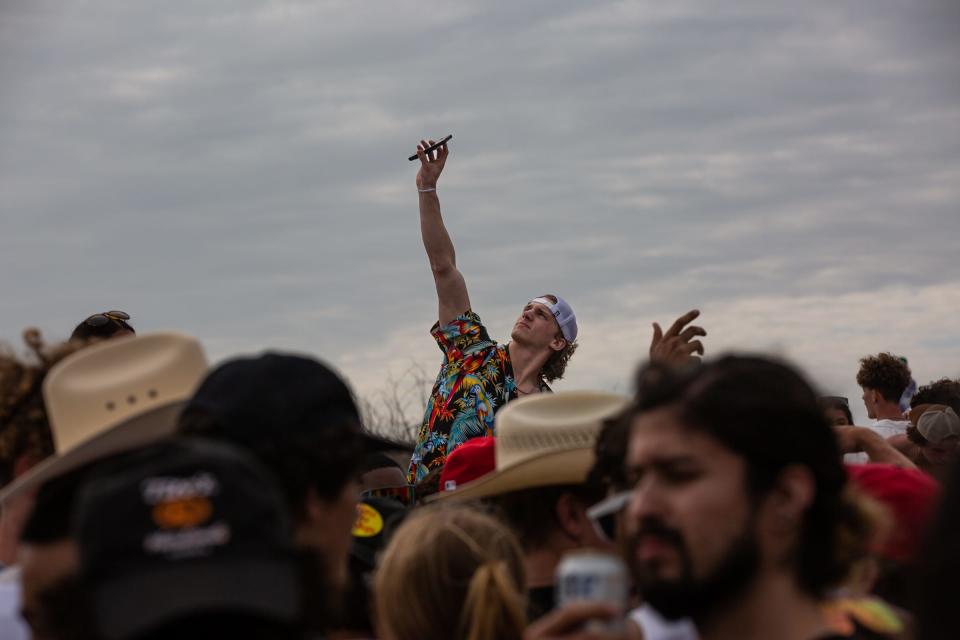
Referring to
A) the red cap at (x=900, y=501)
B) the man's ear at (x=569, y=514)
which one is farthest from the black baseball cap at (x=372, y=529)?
the red cap at (x=900, y=501)

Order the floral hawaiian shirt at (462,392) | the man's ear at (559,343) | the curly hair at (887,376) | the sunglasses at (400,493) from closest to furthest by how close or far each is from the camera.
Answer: the sunglasses at (400,493)
the floral hawaiian shirt at (462,392)
the man's ear at (559,343)
the curly hair at (887,376)

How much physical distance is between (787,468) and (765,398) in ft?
0.52

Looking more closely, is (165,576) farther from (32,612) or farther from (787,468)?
(787,468)

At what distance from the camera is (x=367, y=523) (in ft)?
15.7

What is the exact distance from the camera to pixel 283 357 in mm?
2912

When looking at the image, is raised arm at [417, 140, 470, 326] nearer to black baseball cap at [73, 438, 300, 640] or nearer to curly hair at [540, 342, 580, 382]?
curly hair at [540, 342, 580, 382]

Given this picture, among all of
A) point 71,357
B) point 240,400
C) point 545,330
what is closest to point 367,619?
point 71,357

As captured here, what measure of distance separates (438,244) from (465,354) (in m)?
0.71

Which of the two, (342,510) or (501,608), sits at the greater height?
(342,510)

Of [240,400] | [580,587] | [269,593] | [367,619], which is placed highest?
[240,400]

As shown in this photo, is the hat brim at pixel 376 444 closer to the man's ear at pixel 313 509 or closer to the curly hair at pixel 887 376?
the man's ear at pixel 313 509

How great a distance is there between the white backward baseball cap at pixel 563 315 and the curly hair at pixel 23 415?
13.6 feet

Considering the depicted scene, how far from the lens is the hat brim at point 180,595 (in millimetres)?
1732

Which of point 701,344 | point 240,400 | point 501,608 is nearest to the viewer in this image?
point 240,400
